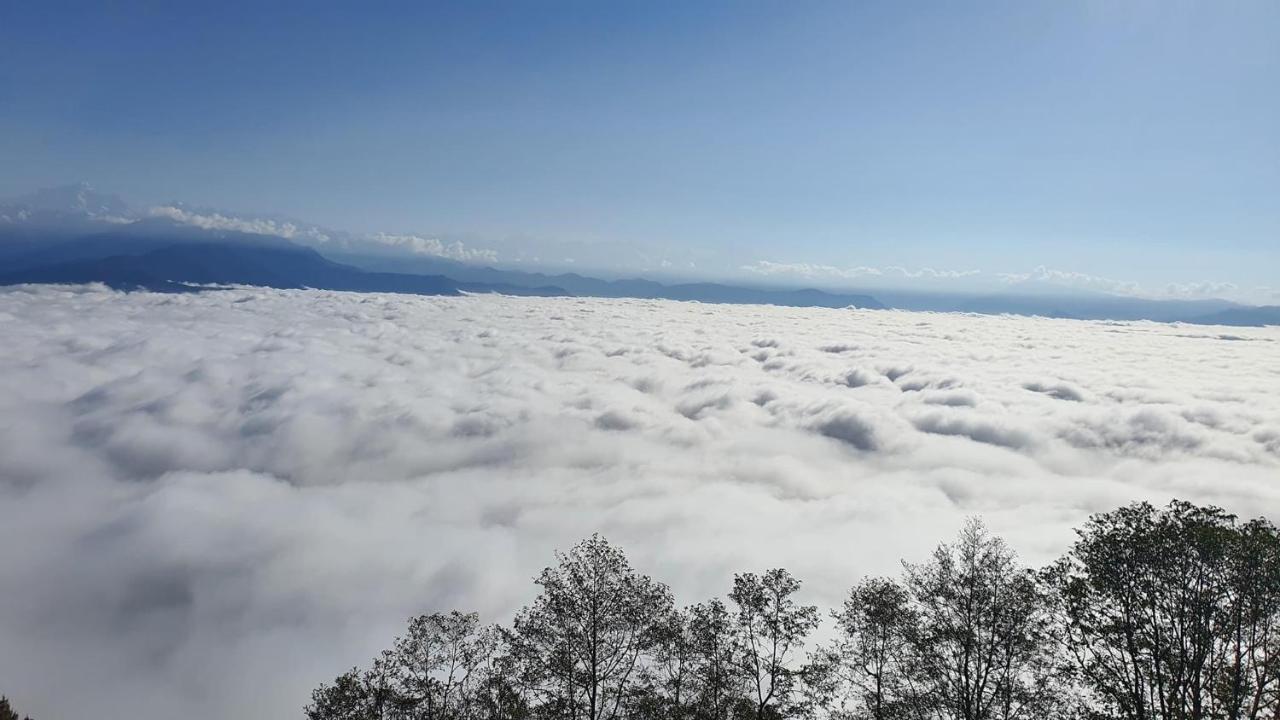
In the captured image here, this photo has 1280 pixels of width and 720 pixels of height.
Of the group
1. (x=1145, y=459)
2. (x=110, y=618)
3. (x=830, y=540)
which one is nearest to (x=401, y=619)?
(x=110, y=618)

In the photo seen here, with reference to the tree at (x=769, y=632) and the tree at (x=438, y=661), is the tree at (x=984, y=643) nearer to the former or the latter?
the tree at (x=769, y=632)

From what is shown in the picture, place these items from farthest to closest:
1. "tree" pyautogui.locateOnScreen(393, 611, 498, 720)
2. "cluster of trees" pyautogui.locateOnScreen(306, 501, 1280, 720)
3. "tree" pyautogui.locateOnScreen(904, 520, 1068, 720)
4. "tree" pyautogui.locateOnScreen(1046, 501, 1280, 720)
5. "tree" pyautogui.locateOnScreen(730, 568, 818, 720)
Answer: "tree" pyautogui.locateOnScreen(393, 611, 498, 720) < "tree" pyautogui.locateOnScreen(730, 568, 818, 720) < "tree" pyautogui.locateOnScreen(904, 520, 1068, 720) < "cluster of trees" pyautogui.locateOnScreen(306, 501, 1280, 720) < "tree" pyautogui.locateOnScreen(1046, 501, 1280, 720)

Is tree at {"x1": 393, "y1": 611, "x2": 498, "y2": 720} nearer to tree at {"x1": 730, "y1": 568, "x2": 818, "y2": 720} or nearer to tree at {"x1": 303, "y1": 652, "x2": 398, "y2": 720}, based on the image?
tree at {"x1": 303, "y1": 652, "x2": 398, "y2": 720}

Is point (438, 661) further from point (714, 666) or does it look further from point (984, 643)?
point (984, 643)

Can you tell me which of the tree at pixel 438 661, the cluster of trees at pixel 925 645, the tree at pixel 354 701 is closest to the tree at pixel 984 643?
the cluster of trees at pixel 925 645

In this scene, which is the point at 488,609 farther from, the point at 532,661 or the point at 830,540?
the point at 532,661

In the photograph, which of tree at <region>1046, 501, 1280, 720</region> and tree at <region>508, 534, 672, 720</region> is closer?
tree at <region>1046, 501, 1280, 720</region>

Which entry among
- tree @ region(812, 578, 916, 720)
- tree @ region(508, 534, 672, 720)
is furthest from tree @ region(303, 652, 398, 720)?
tree @ region(812, 578, 916, 720)
